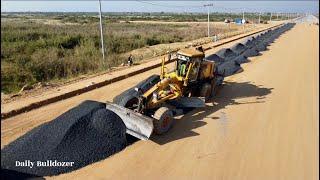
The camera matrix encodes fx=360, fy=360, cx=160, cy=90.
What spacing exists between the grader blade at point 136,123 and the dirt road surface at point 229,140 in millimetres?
301

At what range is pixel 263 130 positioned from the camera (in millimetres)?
9898

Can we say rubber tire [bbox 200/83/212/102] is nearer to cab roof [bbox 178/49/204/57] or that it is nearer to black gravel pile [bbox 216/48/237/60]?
cab roof [bbox 178/49/204/57]

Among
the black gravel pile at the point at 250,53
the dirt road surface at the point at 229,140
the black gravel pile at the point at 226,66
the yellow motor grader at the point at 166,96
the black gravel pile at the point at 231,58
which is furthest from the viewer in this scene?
the black gravel pile at the point at 250,53

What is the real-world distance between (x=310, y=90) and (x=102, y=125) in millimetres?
9622

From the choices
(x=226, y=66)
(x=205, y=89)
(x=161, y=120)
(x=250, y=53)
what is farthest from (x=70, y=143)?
(x=250, y=53)

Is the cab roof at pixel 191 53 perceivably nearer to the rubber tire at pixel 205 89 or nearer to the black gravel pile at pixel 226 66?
the rubber tire at pixel 205 89

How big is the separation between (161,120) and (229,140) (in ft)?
5.97

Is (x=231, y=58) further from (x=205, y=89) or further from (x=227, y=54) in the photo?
(x=205, y=89)

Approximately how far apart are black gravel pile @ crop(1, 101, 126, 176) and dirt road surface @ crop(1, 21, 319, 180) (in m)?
0.27

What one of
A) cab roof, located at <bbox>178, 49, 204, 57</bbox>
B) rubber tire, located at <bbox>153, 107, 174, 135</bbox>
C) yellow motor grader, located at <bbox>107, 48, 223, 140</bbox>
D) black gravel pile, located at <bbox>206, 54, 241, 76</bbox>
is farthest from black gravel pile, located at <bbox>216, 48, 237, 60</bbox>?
rubber tire, located at <bbox>153, 107, 174, 135</bbox>

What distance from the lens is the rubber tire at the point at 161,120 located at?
29.4 feet

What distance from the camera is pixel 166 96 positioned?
393 inches

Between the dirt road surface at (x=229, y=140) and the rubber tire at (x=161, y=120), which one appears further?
the rubber tire at (x=161, y=120)

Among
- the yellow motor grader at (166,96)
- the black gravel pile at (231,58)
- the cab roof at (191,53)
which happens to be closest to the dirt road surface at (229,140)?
the yellow motor grader at (166,96)
